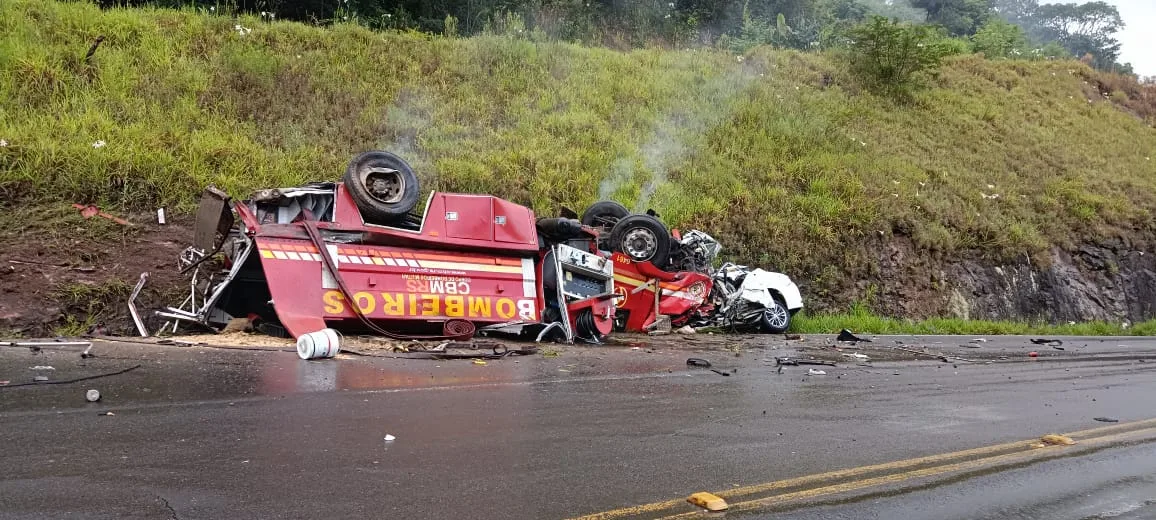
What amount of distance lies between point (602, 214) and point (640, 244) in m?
2.00

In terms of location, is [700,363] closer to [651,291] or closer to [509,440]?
[651,291]

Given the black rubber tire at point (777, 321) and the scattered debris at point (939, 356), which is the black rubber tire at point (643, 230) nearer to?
the black rubber tire at point (777, 321)

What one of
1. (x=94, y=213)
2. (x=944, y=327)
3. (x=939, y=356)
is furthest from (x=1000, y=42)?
(x=94, y=213)

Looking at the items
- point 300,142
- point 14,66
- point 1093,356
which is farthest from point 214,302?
point 1093,356

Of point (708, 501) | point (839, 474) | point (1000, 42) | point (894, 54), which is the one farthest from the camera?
point (1000, 42)

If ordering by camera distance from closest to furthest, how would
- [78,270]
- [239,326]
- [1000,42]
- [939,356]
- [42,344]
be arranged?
[42,344], [239,326], [78,270], [939,356], [1000,42]

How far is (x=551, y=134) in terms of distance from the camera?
65.4 feet

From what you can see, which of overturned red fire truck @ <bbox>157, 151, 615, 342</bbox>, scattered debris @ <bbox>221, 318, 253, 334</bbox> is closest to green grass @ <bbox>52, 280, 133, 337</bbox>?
overturned red fire truck @ <bbox>157, 151, 615, 342</bbox>

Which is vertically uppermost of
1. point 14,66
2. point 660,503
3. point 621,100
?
point 621,100

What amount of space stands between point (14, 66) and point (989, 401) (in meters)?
15.9

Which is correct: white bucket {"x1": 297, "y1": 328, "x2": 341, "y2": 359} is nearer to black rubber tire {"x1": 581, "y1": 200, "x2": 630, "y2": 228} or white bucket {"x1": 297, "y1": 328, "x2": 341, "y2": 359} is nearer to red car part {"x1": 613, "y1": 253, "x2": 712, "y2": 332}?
red car part {"x1": 613, "y1": 253, "x2": 712, "y2": 332}

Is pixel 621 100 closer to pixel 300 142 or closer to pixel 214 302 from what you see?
pixel 300 142

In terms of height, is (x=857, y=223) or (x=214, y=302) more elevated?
(x=857, y=223)

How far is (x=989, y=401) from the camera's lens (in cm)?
735
